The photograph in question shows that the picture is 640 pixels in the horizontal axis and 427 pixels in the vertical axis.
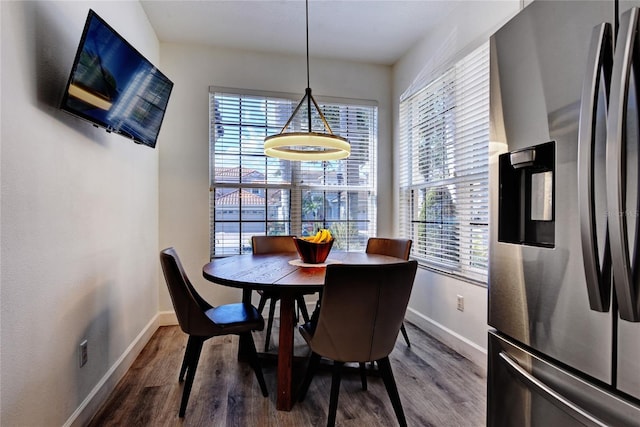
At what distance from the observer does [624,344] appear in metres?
0.78

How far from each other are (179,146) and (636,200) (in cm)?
339

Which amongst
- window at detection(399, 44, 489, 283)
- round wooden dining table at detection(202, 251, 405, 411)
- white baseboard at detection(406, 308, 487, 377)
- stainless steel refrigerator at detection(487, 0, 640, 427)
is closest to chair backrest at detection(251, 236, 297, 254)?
round wooden dining table at detection(202, 251, 405, 411)

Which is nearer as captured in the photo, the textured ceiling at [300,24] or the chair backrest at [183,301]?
the chair backrest at [183,301]

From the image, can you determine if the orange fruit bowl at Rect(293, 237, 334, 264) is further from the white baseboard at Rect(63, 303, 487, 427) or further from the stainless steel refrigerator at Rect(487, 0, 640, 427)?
→ the white baseboard at Rect(63, 303, 487, 427)

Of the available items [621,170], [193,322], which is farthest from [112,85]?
[621,170]

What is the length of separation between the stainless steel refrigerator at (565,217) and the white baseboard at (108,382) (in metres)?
1.96

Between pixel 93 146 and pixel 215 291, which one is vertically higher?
pixel 93 146

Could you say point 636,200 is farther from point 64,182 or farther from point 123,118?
point 123,118

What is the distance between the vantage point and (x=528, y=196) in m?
1.12

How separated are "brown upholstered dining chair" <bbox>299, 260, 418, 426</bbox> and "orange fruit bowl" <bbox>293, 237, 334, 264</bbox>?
0.69m

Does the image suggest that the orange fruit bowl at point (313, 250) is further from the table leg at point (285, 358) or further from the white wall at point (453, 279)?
the white wall at point (453, 279)

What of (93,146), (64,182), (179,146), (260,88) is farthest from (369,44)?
(64,182)

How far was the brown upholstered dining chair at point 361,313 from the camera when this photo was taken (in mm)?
1451

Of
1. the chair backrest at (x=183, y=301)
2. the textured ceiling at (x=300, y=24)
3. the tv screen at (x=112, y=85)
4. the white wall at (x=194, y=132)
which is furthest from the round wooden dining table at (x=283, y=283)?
the textured ceiling at (x=300, y=24)
